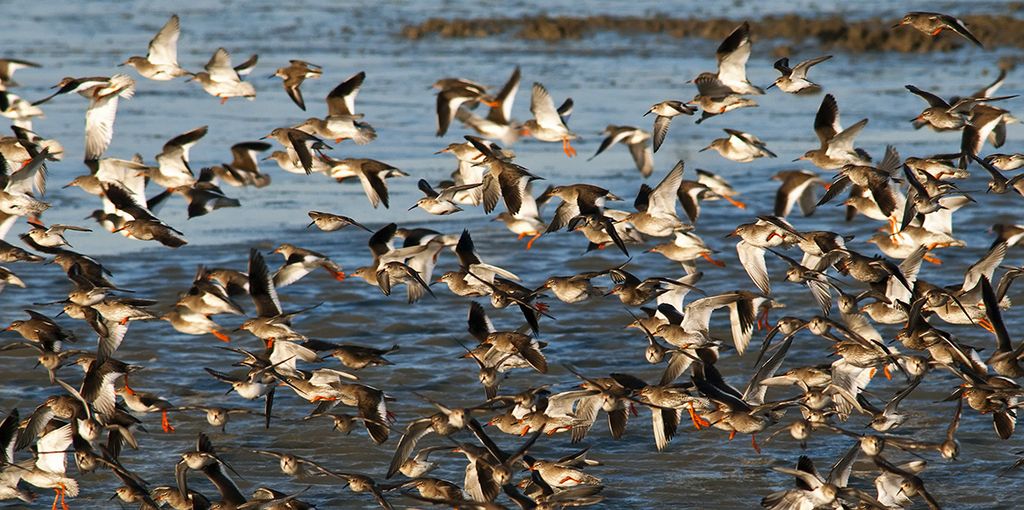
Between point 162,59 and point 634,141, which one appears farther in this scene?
point 634,141

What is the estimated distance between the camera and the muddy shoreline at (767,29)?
40.1 metres

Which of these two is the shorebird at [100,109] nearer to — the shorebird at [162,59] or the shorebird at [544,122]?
the shorebird at [162,59]

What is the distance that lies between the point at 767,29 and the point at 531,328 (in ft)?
106

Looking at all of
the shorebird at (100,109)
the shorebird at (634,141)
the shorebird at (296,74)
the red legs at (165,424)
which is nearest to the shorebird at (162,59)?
the shorebird at (100,109)

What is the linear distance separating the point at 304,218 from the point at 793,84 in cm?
1011

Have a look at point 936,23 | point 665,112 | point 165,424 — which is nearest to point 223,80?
point 165,424

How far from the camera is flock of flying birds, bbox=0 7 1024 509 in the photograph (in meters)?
10.6

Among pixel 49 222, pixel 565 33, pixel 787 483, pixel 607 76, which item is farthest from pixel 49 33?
pixel 787 483

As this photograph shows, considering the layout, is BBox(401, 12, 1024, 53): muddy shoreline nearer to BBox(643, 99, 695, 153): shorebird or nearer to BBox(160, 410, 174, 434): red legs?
BBox(643, 99, 695, 153): shorebird

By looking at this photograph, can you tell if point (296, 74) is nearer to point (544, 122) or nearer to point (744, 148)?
point (544, 122)

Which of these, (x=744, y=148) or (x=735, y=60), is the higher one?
(x=735, y=60)

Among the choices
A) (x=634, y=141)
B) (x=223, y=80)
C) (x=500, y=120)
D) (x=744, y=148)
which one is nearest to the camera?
(x=744, y=148)

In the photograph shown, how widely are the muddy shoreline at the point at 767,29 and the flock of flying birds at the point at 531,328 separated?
25.3 meters

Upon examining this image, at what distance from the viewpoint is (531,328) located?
1250cm
